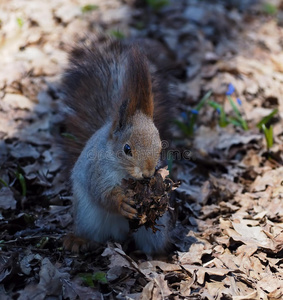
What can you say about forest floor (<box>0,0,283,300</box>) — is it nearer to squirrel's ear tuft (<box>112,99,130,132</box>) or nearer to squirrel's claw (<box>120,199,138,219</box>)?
squirrel's claw (<box>120,199,138,219</box>)

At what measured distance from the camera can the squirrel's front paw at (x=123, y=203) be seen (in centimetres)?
266

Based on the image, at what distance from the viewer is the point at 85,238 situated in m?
3.04

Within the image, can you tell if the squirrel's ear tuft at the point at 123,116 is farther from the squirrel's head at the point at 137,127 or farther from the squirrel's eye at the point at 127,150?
the squirrel's eye at the point at 127,150

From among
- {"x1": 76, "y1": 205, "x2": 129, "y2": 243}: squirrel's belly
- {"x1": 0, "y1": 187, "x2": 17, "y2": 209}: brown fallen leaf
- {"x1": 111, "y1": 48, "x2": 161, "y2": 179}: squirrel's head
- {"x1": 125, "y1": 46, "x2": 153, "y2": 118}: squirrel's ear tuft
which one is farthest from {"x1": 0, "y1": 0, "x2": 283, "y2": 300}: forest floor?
{"x1": 125, "y1": 46, "x2": 153, "y2": 118}: squirrel's ear tuft

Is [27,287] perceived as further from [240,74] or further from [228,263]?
[240,74]

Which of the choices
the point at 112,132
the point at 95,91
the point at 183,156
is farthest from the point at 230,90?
the point at 112,132

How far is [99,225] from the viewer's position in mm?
3037

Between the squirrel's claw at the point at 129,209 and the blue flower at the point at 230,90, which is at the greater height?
the blue flower at the point at 230,90

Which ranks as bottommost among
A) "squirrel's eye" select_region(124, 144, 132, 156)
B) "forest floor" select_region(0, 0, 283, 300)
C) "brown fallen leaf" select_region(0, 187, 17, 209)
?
"brown fallen leaf" select_region(0, 187, 17, 209)

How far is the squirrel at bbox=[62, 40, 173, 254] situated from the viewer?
2533 mm

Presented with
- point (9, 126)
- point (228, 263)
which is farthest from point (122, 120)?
point (9, 126)

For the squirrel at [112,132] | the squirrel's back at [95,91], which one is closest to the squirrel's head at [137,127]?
the squirrel at [112,132]

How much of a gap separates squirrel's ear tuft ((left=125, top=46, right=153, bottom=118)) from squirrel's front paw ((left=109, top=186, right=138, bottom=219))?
486mm

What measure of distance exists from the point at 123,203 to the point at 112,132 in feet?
1.45
